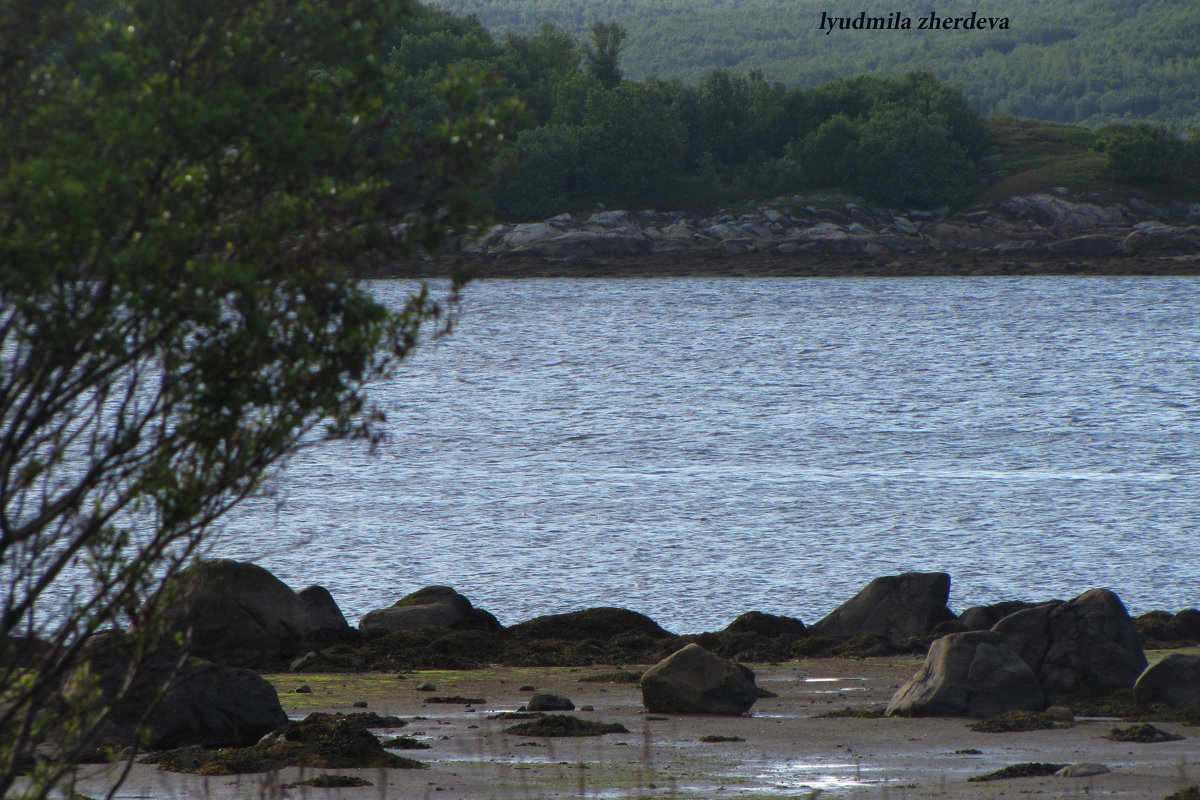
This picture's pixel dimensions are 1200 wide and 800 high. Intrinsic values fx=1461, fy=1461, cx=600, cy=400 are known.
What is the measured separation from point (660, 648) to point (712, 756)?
5786 millimetres

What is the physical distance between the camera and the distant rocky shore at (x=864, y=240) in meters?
94.8

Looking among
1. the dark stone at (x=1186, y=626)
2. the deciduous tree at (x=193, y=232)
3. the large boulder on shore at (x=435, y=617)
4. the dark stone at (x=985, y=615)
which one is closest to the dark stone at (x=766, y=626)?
the dark stone at (x=985, y=615)

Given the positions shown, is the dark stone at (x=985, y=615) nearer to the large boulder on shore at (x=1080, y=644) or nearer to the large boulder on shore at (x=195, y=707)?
the large boulder on shore at (x=1080, y=644)

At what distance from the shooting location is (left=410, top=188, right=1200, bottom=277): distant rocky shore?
94750 millimetres

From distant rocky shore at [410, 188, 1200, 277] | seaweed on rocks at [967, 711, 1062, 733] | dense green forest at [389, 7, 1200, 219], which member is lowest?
seaweed on rocks at [967, 711, 1062, 733]

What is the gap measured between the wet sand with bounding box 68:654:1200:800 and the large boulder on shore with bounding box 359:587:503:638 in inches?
123

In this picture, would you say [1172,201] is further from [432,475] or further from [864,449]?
[432,475]

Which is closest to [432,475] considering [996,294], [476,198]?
[476,198]

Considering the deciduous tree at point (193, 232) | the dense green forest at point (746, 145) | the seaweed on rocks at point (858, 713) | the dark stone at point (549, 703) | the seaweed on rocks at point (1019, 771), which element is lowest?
the seaweed on rocks at point (858, 713)

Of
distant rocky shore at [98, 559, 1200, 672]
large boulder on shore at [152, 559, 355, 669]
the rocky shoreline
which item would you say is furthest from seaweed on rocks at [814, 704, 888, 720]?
large boulder on shore at [152, 559, 355, 669]

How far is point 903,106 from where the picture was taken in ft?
355

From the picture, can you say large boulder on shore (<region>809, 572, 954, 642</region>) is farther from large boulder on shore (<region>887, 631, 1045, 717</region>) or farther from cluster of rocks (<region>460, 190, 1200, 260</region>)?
cluster of rocks (<region>460, 190, 1200, 260</region>)

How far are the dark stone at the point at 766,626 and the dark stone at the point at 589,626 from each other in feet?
2.84

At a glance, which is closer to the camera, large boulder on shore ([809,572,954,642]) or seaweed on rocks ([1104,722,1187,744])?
seaweed on rocks ([1104,722,1187,744])
